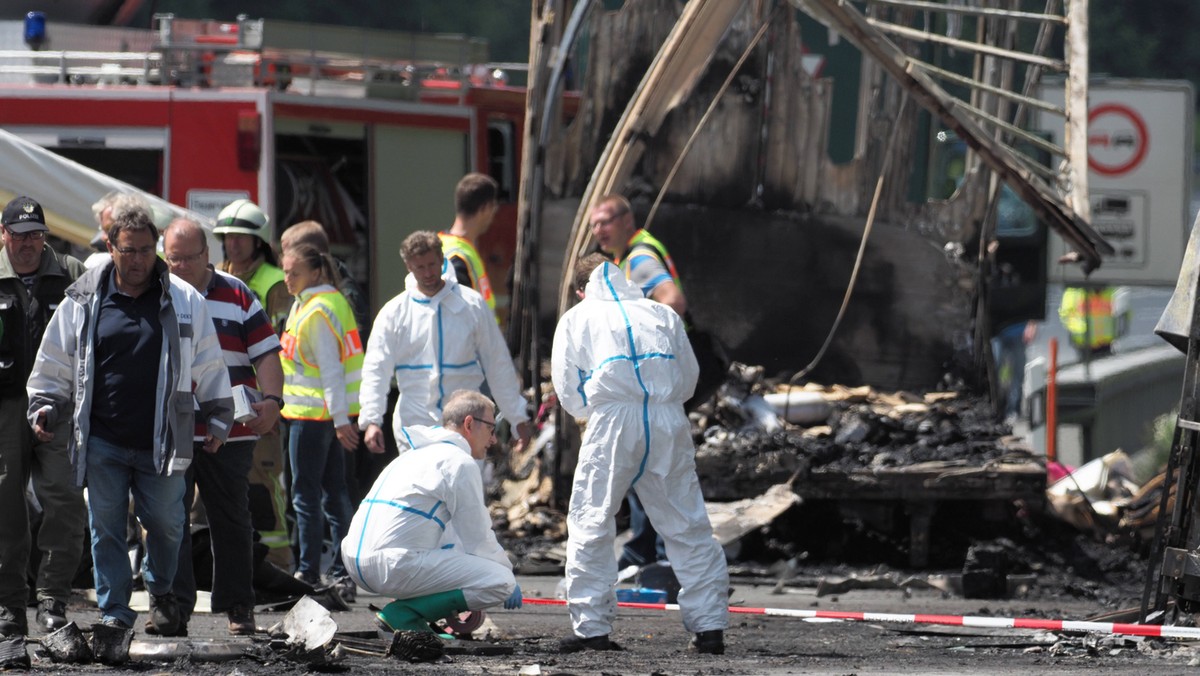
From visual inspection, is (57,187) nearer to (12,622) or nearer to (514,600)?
(12,622)

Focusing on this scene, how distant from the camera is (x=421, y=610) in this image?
755 centimetres

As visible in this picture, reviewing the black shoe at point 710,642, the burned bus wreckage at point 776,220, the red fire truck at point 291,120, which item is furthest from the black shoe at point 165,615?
the red fire truck at point 291,120

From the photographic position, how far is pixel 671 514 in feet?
25.3

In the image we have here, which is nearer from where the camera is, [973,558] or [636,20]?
[973,558]

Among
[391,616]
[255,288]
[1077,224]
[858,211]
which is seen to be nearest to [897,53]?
[1077,224]

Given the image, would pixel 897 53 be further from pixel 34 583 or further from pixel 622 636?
pixel 34 583

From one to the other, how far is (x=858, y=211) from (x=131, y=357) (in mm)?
6793

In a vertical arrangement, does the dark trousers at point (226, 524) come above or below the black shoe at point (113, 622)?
above

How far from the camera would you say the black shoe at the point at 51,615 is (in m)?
7.69

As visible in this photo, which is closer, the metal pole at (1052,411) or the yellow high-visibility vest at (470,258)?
the yellow high-visibility vest at (470,258)

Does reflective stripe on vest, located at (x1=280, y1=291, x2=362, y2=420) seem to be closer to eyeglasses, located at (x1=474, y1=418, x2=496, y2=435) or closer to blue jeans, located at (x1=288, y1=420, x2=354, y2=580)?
blue jeans, located at (x1=288, y1=420, x2=354, y2=580)

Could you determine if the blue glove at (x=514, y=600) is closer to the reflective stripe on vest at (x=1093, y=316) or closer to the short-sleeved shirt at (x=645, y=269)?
the short-sleeved shirt at (x=645, y=269)

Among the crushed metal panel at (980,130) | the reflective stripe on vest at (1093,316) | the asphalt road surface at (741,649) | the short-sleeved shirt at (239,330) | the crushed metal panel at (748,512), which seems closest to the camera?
the asphalt road surface at (741,649)

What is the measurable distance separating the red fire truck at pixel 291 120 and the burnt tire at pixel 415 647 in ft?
20.8
